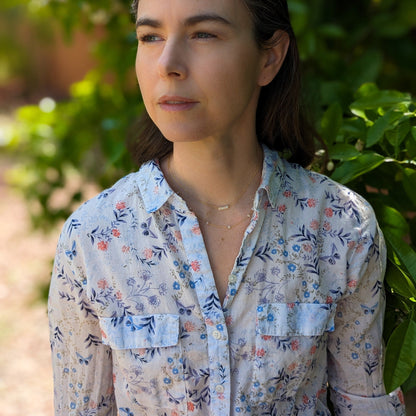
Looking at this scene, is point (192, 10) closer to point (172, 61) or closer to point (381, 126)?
point (172, 61)

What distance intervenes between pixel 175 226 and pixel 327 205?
13.3 inches

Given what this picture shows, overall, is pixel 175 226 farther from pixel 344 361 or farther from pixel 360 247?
pixel 344 361

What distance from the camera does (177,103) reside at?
1229mm

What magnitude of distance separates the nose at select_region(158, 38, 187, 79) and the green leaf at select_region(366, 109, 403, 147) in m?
0.49

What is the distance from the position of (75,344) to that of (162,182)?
390mm

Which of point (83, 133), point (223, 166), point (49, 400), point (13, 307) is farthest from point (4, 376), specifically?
point (223, 166)

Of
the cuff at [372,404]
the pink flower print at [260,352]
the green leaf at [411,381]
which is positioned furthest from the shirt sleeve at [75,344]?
the green leaf at [411,381]

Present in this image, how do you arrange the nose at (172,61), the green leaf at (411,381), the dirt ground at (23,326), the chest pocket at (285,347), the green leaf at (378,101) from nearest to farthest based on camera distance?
the nose at (172,61)
the chest pocket at (285,347)
the green leaf at (411,381)
the green leaf at (378,101)
the dirt ground at (23,326)

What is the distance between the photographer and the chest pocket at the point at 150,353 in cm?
128

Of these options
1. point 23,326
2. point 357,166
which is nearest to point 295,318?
point 357,166

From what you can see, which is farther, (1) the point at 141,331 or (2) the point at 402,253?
(2) the point at 402,253

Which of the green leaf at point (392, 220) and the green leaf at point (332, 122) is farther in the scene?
the green leaf at point (332, 122)

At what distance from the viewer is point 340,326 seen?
1.42 meters

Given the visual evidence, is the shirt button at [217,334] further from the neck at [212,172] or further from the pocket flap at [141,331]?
the neck at [212,172]
